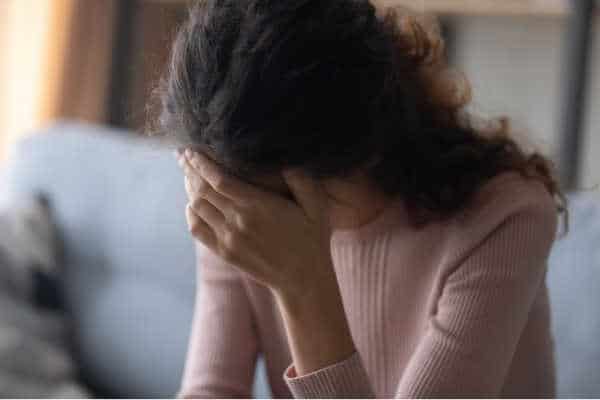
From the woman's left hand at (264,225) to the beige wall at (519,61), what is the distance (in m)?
1.56

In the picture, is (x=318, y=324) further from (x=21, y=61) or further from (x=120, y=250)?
(x=21, y=61)

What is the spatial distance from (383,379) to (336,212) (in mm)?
210

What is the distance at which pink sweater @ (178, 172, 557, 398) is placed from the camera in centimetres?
82

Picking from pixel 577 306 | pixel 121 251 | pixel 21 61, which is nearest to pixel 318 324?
pixel 577 306

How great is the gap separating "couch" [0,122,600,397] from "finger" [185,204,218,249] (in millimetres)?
538

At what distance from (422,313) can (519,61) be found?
5.20 ft

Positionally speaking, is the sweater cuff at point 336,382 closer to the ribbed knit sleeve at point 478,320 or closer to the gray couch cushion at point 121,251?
the ribbed knit sleeve at point 478,320

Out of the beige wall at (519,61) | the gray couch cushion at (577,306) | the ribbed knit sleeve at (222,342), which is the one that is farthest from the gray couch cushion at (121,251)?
the beige wall at (519,61)

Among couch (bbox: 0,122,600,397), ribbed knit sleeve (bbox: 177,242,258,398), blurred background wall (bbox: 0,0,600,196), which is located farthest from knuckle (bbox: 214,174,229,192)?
blurred background wall (bbox: 0,0,600,196)

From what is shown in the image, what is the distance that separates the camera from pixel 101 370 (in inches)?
63.5

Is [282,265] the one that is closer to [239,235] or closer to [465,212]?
[239,235]

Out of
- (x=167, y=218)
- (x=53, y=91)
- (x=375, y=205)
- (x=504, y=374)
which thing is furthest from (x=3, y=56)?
(x=504, y=374)

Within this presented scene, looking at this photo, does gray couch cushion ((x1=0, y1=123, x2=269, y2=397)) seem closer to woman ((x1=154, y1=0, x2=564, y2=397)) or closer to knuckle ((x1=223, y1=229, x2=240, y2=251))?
woman ((x1=154, y1=0, x2=564, y2=397))

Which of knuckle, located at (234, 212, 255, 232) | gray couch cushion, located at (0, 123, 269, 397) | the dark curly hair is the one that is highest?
the dark curly hair
